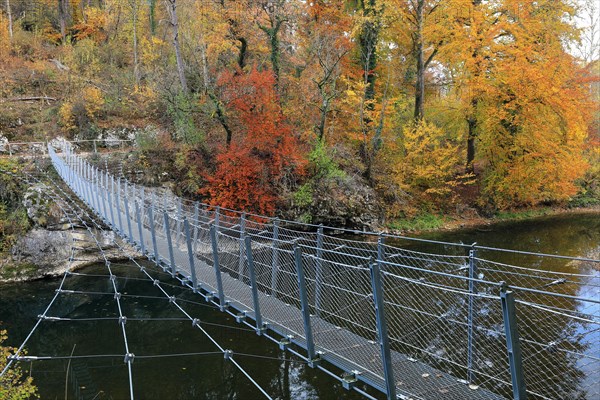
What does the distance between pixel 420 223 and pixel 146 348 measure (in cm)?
1150

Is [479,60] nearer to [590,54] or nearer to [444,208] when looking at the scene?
[444,208]

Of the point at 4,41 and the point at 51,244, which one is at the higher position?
the point at 4,41

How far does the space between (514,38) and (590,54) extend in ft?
42.2

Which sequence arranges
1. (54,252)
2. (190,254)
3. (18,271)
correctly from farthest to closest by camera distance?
(54,252) < (18,271) < (190,254)

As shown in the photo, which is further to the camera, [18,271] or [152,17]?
[152,17]

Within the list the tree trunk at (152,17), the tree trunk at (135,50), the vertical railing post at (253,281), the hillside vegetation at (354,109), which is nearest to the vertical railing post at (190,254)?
the vertical railing post at (253,281)

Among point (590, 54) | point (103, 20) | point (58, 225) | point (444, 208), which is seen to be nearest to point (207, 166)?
point (58, 225)

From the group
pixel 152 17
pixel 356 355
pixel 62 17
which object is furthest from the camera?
pixel 62 17

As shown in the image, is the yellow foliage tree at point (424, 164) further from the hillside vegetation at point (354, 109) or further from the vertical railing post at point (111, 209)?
the vertical railing post at point (111, 209)

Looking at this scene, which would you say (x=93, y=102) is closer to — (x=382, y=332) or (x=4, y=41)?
(x=4, y=41)

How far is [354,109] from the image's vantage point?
16828 millimetres

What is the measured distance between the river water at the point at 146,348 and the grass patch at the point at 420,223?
173 inches

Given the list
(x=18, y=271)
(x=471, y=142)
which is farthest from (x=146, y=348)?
(x=471, y=142)

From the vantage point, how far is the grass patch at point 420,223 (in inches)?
643
